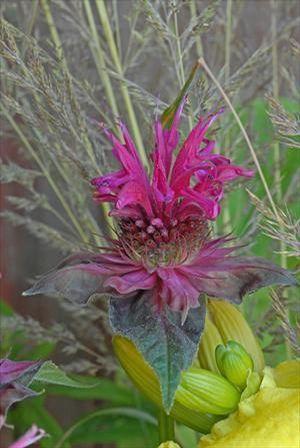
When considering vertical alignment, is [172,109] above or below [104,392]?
above

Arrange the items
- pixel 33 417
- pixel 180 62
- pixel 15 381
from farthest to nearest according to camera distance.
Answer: pixel 33 417, pixel 180 62, pixel 15 381

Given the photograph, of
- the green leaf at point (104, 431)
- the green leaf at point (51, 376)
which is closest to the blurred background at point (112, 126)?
the green leaf at point (104, 431)

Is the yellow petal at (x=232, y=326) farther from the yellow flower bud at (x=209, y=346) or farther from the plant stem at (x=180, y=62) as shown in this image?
the plant stem at (x=180, y=62)

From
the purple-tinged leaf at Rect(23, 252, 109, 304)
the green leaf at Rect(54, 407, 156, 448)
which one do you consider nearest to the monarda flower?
the purple-tinged leaf at Rect(23, 252, 109, 304)

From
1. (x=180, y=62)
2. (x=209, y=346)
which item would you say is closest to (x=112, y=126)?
(x=180, y=62)

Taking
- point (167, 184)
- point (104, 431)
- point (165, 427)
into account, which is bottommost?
point (104, 431)

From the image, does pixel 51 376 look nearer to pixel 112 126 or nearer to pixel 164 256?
pixel 164 256

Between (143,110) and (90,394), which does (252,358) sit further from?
(90,394)

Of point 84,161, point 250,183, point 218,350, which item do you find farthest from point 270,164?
point 218,350
